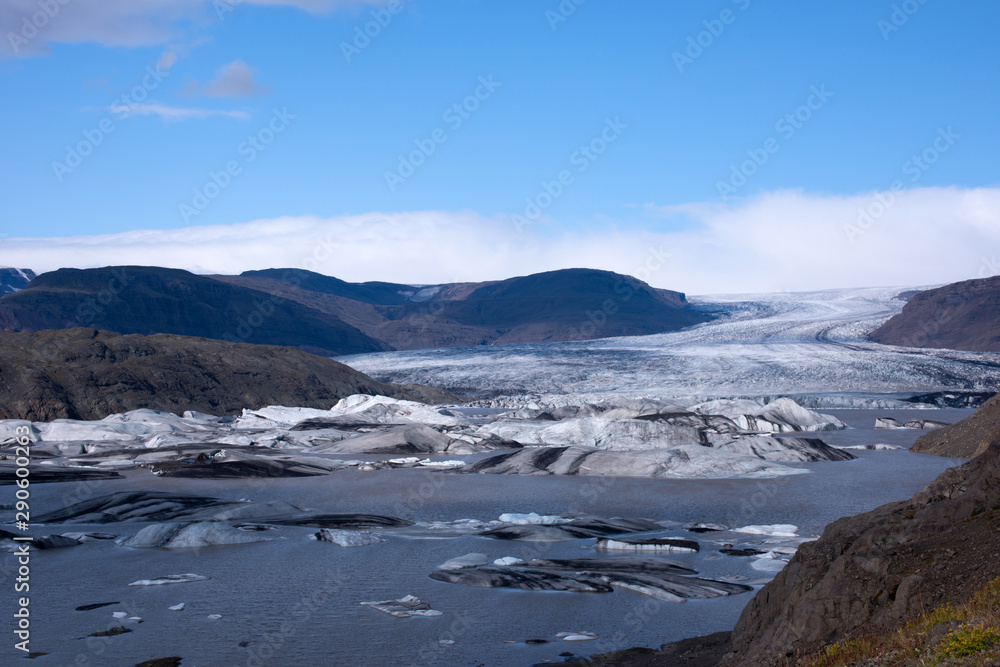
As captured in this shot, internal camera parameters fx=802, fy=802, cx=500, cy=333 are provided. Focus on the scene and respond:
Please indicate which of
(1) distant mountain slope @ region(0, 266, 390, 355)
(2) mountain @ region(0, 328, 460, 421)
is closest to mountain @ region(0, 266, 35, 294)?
(1) distant mountain slope @ region(0, 266, 390, 355)

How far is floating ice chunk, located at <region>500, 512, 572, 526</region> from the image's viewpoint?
10.9m

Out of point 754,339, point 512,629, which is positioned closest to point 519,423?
point 512,629

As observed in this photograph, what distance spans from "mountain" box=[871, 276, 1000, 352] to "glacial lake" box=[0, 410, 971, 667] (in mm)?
71324

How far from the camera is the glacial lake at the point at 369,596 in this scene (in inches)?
232

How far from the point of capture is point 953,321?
80750 millimetres

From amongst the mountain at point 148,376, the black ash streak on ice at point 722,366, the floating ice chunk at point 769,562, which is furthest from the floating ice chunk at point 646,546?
the black ash streak on ice at point 722,366

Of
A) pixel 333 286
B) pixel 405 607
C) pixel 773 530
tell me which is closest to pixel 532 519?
pixel 773 530

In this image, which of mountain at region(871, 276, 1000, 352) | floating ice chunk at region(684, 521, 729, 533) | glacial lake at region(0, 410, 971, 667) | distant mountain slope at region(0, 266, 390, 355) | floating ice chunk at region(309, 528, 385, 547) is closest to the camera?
glacial lake at region(0, 410, 971, 667)

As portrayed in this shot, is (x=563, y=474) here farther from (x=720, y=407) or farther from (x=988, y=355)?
(x=988, y=355)

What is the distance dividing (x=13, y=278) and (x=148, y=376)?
6610 inches

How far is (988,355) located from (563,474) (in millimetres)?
56764

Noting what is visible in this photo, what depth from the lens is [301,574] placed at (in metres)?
8.15

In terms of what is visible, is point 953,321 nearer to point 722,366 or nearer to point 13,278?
point 722,366

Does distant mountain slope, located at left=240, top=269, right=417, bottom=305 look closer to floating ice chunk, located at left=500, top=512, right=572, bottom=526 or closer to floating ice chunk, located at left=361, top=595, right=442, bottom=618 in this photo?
floating ice chunk, located at left=500, top=512, right=572, bottom=526
